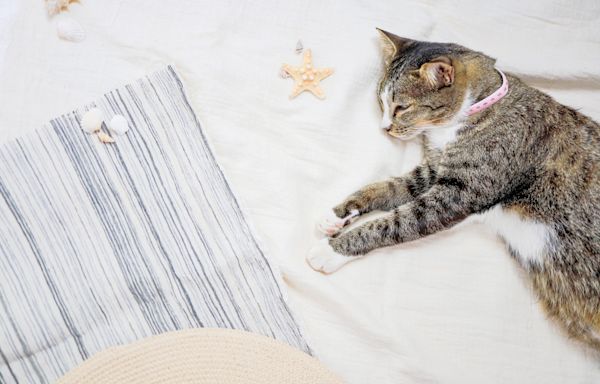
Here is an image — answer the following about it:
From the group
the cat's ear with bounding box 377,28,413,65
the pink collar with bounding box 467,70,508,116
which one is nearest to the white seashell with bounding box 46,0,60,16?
the cat's ear with bounding box 377,28,413,65

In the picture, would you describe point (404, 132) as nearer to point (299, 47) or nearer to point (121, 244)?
point (299, 47)

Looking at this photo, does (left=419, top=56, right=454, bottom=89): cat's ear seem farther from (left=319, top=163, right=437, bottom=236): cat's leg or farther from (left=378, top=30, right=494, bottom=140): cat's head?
(left=319, top=163, right=437, bottom=236): cat's leg

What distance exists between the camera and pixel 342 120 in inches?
56.8

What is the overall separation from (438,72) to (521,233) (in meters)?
0.42

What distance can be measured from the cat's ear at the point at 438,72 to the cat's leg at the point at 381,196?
0.68 feet

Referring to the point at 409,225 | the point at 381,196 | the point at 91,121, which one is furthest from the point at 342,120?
the point at 91,121

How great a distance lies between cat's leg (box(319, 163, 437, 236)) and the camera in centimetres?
136

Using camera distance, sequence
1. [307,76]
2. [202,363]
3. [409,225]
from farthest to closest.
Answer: [307,76] < [409,225] < [202,363]

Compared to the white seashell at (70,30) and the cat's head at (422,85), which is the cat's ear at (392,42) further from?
→ the white seashell at (70,30)

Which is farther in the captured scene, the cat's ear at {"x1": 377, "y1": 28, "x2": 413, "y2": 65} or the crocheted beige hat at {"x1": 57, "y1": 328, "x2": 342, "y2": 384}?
the cat's ear at {"x1": 377, "y1": 28, "x2": 413, "y2": 65}

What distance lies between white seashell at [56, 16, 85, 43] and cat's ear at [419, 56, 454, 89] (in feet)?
2.84

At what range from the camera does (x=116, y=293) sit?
4.24 ft

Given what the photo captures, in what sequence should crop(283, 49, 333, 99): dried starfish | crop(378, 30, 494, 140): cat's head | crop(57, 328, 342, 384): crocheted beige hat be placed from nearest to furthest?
A: 1. crop(57, 328, 342, 384): crocheted beige hat
2. crop(378, 30, 494, 140): cat's head
3. crop(283, 49, 333, 99): dried starfish

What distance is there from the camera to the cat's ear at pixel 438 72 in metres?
1.28
